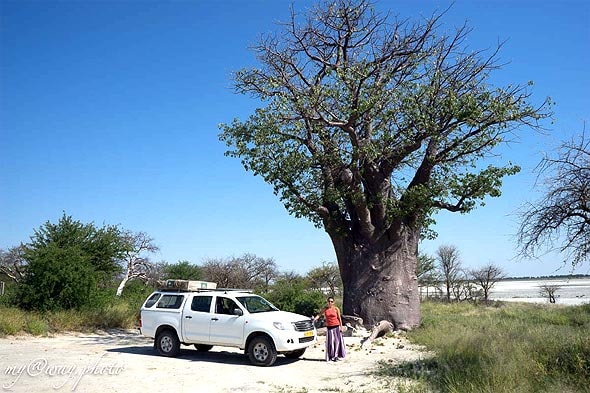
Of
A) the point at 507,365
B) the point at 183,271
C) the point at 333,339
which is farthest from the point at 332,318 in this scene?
the point at 183,271

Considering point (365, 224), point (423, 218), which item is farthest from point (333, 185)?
point (423, 218)

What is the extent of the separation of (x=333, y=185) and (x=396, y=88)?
450cm

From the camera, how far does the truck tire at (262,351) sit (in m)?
13.0

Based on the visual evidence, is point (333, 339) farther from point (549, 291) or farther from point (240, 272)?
→ point (549, 291)

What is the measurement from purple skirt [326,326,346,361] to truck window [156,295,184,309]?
4.43 metres

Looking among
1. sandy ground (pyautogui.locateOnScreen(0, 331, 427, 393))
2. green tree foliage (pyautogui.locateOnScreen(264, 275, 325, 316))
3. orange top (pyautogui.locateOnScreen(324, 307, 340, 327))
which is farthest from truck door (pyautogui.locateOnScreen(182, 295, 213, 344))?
green tree foliage (pyautogui.locateOnScreen(264, 275, 325, 316))

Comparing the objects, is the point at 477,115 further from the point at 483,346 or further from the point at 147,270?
the point at 147,270

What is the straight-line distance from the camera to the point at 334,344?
46.6 feet

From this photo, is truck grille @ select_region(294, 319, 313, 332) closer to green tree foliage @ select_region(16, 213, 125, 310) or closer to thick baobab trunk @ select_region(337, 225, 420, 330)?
thick baobab trunk @ select_region(337, 225, 420, 330)

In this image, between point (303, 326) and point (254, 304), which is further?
point (254, 304)

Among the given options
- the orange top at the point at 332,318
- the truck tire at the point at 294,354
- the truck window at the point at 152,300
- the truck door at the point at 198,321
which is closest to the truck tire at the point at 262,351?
the truck tire at the point at 294,354

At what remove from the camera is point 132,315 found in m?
23.0

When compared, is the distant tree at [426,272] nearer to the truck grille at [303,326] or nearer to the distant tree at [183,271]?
the distant tree at [183,271]

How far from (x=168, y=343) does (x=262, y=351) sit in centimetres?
311
